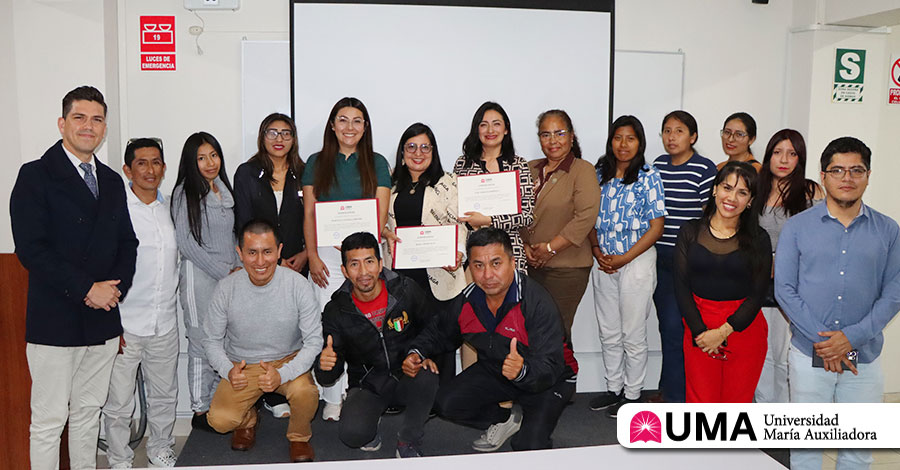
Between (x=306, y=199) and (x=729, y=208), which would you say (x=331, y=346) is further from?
(x=729, y=208)

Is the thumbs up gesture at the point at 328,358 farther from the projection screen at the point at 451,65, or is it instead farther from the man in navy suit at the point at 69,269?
the projection screen at the point at 451,65

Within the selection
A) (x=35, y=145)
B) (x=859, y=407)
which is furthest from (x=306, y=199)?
(x=859, y=407)

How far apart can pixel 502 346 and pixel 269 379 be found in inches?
51.0

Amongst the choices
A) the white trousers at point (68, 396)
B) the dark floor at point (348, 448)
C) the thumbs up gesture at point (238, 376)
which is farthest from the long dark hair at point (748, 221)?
the white trousers at point (68, 396)

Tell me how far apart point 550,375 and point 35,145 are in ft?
11.3

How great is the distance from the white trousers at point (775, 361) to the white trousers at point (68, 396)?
3.92 metres

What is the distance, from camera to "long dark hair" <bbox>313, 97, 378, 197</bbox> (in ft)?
12.8

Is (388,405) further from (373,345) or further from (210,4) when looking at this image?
(210,4)

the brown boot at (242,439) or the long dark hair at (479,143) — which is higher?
the long dark hair at (479,143)

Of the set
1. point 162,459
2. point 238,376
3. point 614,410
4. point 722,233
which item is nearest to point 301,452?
point 238,376

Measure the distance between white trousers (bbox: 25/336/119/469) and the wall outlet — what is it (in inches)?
98.7

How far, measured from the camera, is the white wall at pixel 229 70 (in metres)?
3.99

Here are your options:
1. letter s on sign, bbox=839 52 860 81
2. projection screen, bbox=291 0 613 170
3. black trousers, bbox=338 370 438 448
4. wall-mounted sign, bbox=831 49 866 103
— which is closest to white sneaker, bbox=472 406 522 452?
black trousers, bbox=338 370 438 448

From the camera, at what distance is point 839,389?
2980 mm
